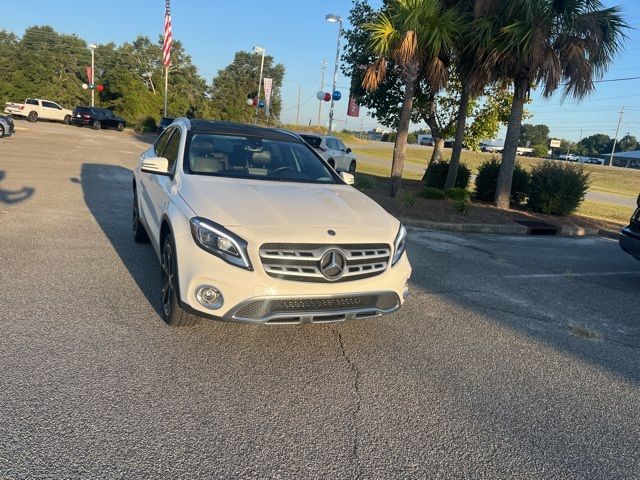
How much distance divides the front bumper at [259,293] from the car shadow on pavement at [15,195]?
6292 millimetres

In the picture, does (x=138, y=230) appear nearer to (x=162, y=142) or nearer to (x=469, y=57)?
(x=162, y=142)

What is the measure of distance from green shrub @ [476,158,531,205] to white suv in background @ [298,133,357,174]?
548 centimetres

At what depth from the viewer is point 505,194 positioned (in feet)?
44.3

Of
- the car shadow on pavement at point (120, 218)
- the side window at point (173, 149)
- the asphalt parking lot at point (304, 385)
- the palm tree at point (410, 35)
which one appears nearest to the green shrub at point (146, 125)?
the car shadow on pavement at point (120, 218)

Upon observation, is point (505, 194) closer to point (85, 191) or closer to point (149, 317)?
point (85, 191)

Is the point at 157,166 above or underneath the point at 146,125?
underneath

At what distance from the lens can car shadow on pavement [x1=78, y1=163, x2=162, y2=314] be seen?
5.11m

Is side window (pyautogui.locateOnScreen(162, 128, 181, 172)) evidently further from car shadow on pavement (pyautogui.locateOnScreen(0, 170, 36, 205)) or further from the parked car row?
the parked car row

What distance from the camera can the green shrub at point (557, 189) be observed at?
13500 mm

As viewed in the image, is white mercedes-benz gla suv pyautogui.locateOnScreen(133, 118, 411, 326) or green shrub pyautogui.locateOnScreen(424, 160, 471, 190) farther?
green shrub pyautogui.locateOnScreen(424, 160, 471, 190)

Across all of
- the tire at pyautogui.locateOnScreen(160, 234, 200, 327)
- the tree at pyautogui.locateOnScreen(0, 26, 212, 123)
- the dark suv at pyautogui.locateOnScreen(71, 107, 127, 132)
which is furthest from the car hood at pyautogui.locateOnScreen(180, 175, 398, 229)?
the tree at pyautogui.locateOnScreen(0, 26, 212, 123)

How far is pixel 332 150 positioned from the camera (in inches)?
770

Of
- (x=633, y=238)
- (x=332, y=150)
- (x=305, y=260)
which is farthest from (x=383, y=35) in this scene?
(x=305, y=260)

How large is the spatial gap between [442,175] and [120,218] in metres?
11.6
